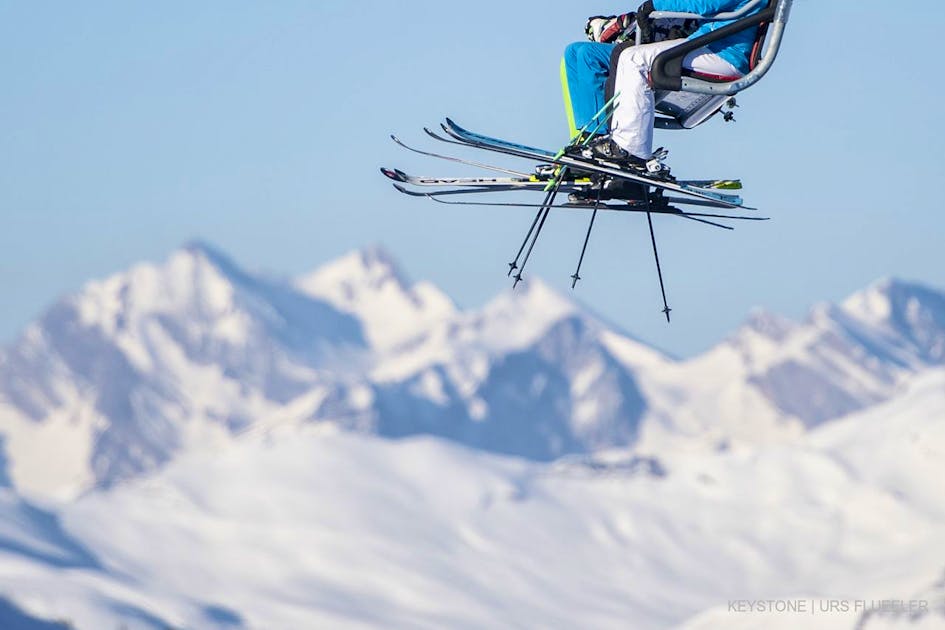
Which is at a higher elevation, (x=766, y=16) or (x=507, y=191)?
(x=766, y=16)

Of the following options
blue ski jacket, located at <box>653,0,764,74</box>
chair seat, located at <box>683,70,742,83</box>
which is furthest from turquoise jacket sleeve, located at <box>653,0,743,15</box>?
chair seat, located at <box>683,70,742,83</box>

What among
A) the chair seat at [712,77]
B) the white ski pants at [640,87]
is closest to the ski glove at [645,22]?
the white ski pants at [640,87]

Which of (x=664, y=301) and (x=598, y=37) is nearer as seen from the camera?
(x=664, y=301)

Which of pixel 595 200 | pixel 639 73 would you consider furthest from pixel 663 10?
pixel 595 200

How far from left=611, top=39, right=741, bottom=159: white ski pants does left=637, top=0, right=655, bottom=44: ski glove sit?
0.10 meters

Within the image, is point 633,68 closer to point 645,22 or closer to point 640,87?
point 640,87

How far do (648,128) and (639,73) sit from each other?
53 cm

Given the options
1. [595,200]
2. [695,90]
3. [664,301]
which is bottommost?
[664,301]

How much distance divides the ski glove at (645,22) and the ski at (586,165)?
4.14 ft

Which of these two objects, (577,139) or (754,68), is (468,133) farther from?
(754,68)

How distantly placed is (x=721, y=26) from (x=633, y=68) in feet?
2.85

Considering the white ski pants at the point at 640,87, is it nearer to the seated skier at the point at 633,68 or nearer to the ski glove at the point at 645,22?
the seated skier at the point at 633,68

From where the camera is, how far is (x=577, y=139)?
16.2 meters

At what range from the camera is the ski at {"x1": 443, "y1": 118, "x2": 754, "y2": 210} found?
1542cm
